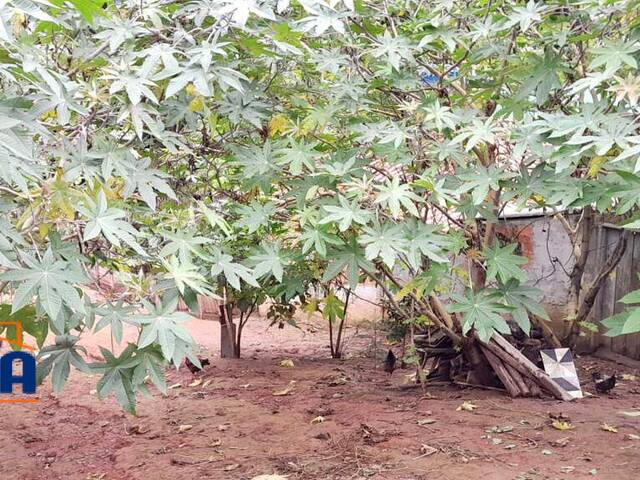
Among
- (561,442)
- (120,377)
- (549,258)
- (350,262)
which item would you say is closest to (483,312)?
(350,262)

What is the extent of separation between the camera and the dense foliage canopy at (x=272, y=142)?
6.50ft

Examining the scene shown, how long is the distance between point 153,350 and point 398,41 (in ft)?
5.71

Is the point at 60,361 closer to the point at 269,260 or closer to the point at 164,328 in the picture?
the point at 164,328

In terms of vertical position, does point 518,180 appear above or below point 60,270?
above

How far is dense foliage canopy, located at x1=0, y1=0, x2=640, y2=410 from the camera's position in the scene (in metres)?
1.98

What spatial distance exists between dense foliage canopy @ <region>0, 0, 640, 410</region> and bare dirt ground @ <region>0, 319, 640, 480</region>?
0.71m

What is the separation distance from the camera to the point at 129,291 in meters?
2.17

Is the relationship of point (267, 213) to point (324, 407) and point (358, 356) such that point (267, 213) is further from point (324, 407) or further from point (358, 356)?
point (358, 356)

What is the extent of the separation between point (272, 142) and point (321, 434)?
1.57 meters

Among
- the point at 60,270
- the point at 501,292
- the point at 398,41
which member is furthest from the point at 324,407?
the point at 60,270

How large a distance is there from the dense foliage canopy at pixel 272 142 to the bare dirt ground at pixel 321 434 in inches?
27.9

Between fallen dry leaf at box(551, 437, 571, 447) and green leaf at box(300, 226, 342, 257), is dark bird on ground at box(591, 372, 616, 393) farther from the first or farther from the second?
green leaf at box(300, 226, 342, 257)

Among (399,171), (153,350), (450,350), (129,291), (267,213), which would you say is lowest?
(450,350)

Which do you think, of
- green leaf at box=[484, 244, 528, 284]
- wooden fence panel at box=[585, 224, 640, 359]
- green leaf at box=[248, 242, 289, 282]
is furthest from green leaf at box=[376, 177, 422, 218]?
wooden fence panel at box=[585, 224, 640, 359]
